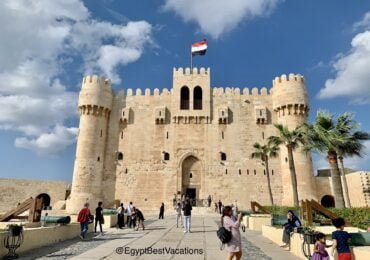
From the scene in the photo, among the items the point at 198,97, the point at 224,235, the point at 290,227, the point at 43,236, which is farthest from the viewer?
the point at 198,97

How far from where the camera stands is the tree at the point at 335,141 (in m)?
14.5

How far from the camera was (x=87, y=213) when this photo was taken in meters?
11.0

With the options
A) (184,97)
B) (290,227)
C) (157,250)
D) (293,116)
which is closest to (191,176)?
(184,97)

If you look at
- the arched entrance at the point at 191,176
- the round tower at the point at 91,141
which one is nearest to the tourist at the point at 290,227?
the arched entrance at the point at 191,176

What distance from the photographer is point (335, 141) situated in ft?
48.2

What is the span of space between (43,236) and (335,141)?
13256 millimetres

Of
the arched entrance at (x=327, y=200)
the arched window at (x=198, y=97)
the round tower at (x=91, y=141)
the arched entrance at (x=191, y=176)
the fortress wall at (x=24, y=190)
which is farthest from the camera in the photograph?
the arched window at (x=198, y=97)

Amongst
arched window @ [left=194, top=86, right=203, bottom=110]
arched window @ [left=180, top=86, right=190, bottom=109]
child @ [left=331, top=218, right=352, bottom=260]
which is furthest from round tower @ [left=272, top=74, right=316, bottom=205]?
child @ [left=331, top=218, right=352, bottom=260]

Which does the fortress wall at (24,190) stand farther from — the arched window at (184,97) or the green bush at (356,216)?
the green bush at (356,216)

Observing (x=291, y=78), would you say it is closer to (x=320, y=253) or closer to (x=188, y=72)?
(x=188, y=72)

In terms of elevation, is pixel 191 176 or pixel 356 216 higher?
pixel 191 176

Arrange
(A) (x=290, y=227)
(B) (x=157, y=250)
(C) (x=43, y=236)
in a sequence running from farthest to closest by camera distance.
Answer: (C) (x=43, y=236) → (A) (x=290, y=227) → (B) (x=157, y=250)

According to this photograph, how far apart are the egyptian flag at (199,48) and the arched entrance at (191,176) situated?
440 inches

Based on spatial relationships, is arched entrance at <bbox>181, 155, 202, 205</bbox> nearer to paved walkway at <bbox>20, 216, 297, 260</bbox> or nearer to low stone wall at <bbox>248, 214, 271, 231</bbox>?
low stone wall at <bbox>248, 214, 271, 231</bbox>
